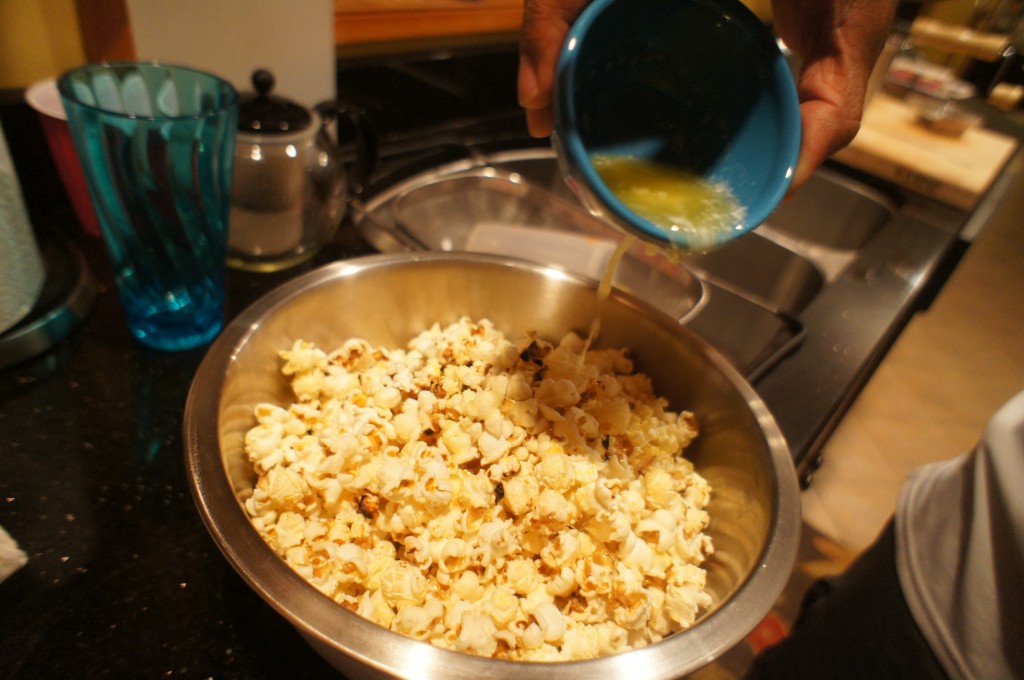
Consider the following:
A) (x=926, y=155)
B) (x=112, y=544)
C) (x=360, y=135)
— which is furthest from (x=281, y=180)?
(x=926, y=155)

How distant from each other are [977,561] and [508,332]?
2.27ft

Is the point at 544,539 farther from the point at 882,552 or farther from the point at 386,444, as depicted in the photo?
the point at 882,552

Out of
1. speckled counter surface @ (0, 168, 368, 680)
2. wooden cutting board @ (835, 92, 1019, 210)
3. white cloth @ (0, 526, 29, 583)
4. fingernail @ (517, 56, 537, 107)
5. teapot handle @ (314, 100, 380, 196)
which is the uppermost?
fingernail @ (517, 56, 537, 107)

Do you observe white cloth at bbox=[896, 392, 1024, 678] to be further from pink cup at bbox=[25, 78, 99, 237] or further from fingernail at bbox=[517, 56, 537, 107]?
pink cup at bbox=[25, 78, 99, 237]

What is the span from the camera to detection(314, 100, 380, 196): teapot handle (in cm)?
105

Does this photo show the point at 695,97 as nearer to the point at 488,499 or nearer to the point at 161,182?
the point at 488,499

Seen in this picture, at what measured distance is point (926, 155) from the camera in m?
1.86

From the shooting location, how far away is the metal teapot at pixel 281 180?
98 centimetres

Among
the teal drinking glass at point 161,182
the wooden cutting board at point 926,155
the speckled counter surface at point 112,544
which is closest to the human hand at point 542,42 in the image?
the teal drinking glass at point 161,182

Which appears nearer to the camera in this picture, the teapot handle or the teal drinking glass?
the teal drinking glass

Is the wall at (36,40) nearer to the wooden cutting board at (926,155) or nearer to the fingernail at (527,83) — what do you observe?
the fingernail at (527,83)

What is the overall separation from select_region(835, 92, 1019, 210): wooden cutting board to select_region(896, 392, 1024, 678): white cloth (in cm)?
109

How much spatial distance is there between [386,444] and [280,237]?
48 centimetres

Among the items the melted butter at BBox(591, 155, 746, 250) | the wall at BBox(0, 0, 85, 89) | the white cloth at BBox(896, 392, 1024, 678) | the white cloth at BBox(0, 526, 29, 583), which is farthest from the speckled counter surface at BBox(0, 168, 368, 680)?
the white cloth at BBox(896, 392, 1024, 678)
